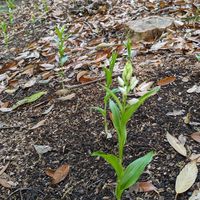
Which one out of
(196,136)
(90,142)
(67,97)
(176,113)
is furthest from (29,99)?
(196,136)

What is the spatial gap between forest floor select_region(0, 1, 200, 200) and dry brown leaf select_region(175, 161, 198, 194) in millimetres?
19

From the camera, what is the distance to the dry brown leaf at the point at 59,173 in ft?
5.16

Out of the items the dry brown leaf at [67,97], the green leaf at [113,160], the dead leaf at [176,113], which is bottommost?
the dry brown leaf at [67,97]

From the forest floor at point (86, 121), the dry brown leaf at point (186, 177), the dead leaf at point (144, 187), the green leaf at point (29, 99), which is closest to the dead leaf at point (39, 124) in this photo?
the forest floor at point (86, 121)

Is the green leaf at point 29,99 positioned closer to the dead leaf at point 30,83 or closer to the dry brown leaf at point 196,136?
the dead leaf at point 30,83

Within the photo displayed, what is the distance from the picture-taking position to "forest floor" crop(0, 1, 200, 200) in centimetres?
153

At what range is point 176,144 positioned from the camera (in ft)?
5.22

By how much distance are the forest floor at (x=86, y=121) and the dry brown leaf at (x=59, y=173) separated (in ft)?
0.08

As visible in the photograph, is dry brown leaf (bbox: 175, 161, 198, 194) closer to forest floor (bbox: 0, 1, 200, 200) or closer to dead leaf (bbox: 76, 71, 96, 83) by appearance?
forest floor (bbox: 0, 1, 200, 200)

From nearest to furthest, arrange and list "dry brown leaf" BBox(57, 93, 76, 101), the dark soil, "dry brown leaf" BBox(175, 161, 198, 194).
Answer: "dry brown leaf" BBox(175, 161, 198, 194) < the dark soil < "dry brown leaf" BBox(57, 93, 76, 101)

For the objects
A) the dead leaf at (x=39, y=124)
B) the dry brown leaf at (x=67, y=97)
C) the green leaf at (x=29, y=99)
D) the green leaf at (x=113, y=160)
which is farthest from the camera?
the green leaf at (x=29, y=99)

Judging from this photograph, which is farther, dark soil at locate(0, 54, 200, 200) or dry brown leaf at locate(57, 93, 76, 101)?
dry brown leaf at locate(57, 93, 76, 101)

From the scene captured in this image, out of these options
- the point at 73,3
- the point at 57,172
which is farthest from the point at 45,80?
the point at 73,3

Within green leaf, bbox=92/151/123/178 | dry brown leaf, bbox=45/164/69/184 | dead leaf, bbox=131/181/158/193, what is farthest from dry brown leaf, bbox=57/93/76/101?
green leaf, bbox=92/151/123/178
